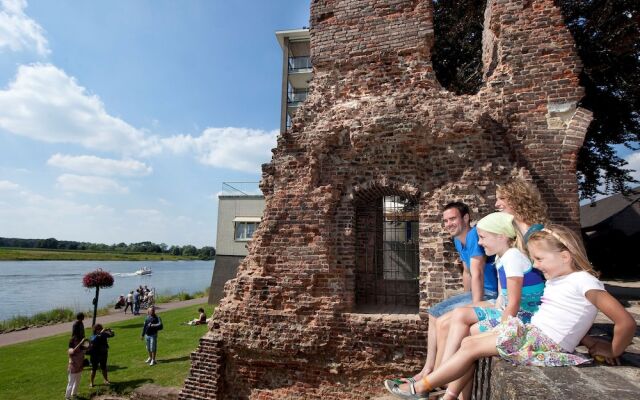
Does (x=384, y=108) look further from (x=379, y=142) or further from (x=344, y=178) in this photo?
(x=344, y=178)

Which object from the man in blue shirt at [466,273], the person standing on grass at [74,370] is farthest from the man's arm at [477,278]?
the person standing on grass at [74,370]

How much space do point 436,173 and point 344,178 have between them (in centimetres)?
155

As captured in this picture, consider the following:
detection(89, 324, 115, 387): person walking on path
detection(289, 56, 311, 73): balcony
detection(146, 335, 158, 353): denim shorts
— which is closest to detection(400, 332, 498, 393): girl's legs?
detection(89, 324, 115, 387): person walking on path

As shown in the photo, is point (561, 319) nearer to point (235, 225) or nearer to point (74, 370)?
point (74, 370)

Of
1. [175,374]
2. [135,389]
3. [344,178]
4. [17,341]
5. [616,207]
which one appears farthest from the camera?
[616,207]

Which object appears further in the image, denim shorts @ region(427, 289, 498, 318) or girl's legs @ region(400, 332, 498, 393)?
denim shorts @ region(427, 289, 498, 318)

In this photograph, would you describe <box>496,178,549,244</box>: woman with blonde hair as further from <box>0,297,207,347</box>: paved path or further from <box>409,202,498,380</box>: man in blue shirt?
<box>0,297,207,347</box>: paved path

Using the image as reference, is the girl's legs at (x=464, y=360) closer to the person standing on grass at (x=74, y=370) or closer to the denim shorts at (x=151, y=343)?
the person standing on grass at (x=74, y=370)

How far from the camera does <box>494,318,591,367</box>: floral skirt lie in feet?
8.25

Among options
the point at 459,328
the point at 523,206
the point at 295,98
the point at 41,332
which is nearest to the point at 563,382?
the point at 459,328

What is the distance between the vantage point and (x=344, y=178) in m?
6.73

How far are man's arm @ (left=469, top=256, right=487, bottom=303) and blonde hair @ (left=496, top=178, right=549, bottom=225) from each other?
1.70 ft

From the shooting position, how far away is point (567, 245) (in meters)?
2.55

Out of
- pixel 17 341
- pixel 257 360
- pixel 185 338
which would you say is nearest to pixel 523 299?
pixel 257 360
